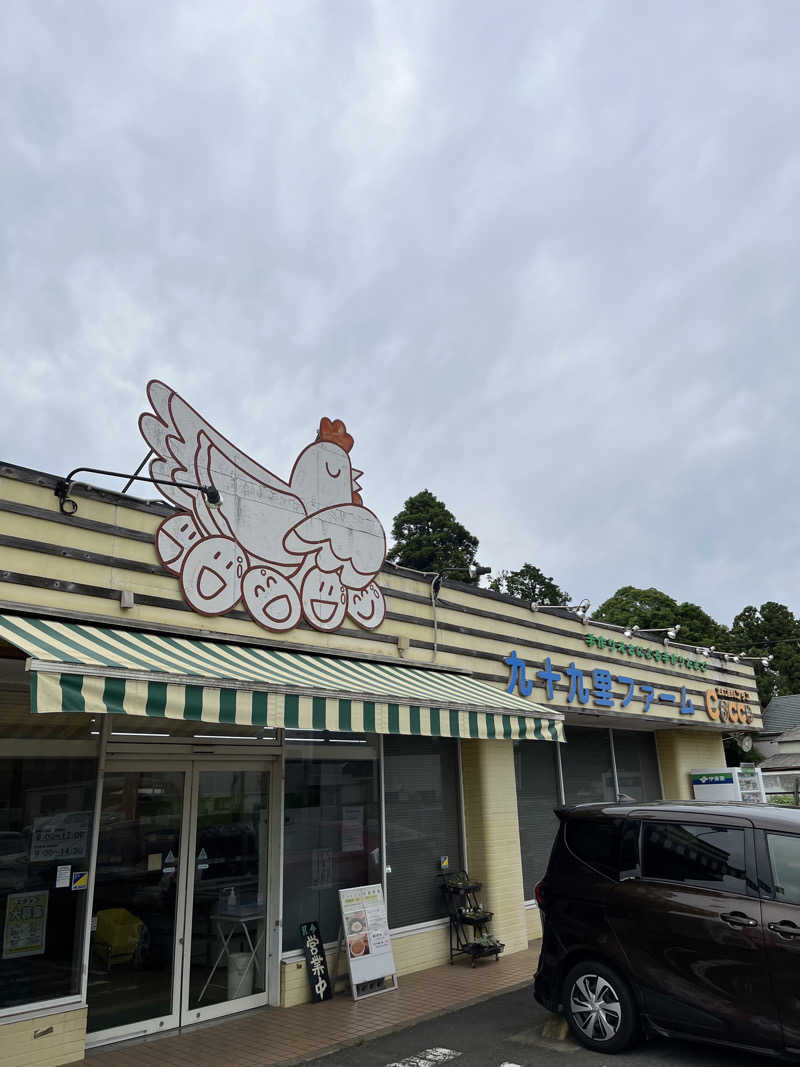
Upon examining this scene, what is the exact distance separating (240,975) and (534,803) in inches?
214

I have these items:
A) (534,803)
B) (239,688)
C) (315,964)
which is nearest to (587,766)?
(534,803)

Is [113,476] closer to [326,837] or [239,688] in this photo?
[239,688]

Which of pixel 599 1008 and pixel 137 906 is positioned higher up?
pixel 137 906

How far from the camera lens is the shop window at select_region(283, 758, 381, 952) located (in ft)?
26.5

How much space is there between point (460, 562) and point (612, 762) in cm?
2528

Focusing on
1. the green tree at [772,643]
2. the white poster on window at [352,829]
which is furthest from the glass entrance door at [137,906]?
the green tree at [772,643]

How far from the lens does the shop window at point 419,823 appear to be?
359 inches

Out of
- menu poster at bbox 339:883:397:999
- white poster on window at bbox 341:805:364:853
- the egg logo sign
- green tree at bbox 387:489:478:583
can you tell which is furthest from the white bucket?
green tree at bbox 387:489:478:583

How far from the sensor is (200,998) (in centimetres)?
712

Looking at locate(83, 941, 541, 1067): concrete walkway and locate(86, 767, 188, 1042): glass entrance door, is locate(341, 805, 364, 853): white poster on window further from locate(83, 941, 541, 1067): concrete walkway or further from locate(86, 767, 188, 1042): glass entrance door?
locate(86, 767, 188, 1042): glass entrance door

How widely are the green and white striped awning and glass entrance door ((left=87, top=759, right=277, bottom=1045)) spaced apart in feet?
4.46

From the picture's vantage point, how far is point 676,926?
5461 mm

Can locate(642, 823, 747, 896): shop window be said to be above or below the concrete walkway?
above

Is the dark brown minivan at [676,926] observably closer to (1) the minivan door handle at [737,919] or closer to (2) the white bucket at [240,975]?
(1) the minivan door handle at [737,919]
